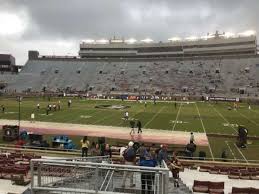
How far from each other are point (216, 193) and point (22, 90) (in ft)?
326

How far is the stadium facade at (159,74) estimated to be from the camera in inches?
4072

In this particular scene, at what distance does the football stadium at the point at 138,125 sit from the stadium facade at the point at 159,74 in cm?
28

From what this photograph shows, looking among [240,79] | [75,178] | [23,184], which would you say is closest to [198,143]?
[23,184]

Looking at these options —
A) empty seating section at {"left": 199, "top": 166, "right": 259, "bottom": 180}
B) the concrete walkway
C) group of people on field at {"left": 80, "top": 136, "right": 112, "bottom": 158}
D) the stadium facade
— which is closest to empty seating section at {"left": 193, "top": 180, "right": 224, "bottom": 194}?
empty seating section at {"left": 199, "top": 166, "right": 259, "bottom": 180}

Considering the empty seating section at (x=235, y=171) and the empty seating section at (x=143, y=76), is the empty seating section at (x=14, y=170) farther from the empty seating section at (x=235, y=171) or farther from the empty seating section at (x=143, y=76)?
the empty seating section at (x=143, y=76)

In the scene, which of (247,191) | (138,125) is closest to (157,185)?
(247,191)

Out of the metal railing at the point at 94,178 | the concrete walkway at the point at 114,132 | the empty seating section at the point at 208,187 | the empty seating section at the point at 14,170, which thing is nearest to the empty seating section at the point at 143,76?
the concrete walkway at the point at 114,132

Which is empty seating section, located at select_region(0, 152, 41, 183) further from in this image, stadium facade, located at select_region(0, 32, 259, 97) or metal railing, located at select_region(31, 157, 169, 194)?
stadium facade, located at select_region(0, 32, 259, 97)

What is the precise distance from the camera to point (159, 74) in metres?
115

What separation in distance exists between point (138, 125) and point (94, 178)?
2695 centimetres

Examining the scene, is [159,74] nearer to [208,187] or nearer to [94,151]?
[94,151]

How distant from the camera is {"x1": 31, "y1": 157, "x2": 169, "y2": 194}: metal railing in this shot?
9594 millimetres

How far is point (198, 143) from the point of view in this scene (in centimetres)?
3275

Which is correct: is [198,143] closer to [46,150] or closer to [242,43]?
[46,150]
